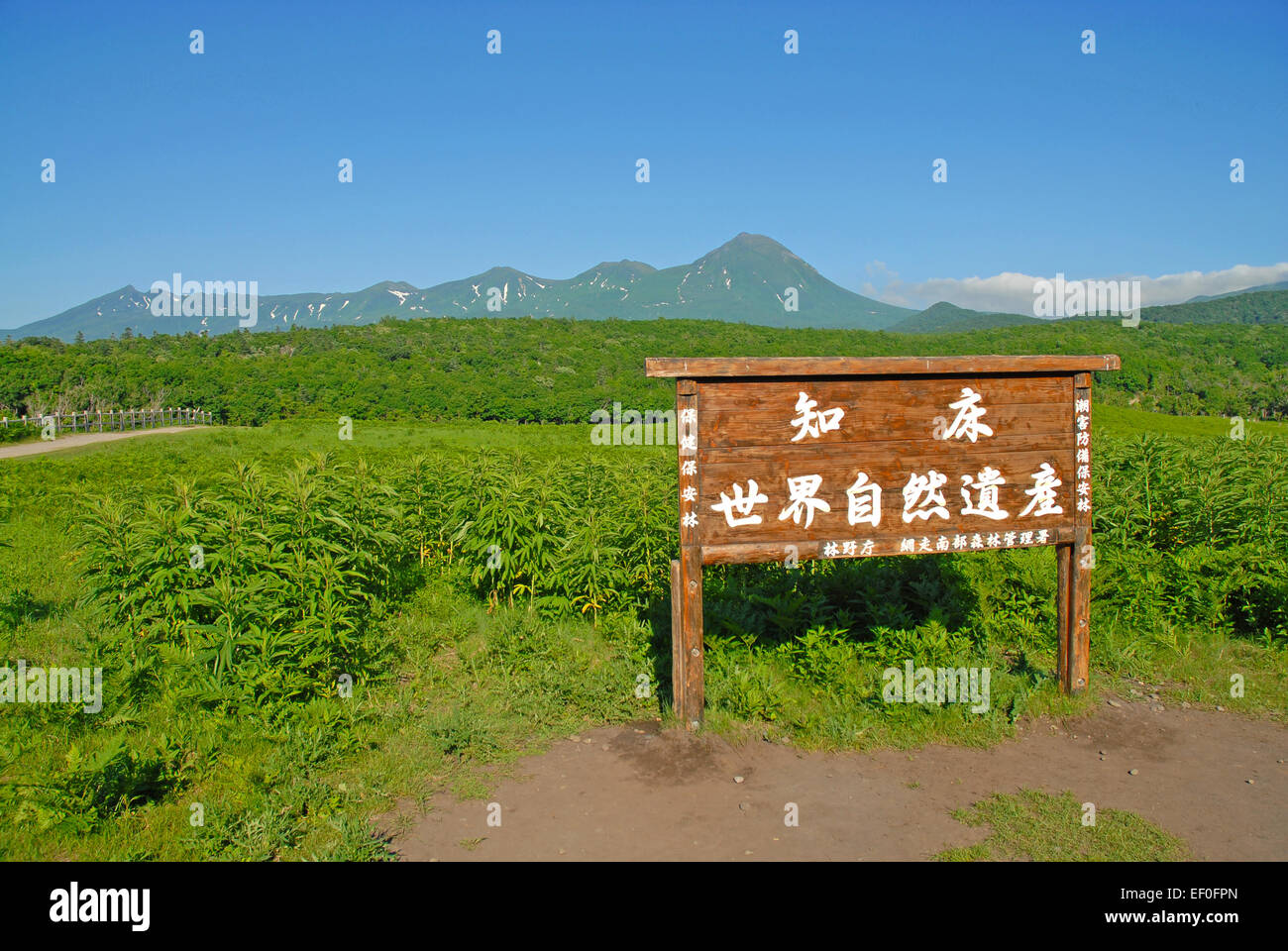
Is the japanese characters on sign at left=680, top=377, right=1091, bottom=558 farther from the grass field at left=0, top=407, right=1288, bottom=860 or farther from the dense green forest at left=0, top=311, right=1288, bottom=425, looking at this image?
the dense green forest at left=0, top=311, right=1288, bottom=425

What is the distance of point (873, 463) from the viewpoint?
523cm

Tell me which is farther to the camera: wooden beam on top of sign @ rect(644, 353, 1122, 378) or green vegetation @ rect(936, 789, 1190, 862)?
wooden beam on top of sign @ rect(644, 353, 1122, 378)

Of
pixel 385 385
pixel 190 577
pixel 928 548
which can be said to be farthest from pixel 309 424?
pixel 928 548

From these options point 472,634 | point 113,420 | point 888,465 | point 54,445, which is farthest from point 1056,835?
point 113,420

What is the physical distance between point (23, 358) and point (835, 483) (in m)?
66.3

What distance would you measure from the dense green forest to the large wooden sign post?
51721mm

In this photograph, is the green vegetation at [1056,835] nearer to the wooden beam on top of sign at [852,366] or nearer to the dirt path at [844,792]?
the dirt path at [844,792]

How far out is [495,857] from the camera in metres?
3.85

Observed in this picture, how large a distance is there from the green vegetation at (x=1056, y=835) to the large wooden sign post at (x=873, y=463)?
5.29 feet

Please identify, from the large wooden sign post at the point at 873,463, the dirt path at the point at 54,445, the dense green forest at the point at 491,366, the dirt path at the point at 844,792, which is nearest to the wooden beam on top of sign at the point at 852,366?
the large wooden sign post at the point at 873,463

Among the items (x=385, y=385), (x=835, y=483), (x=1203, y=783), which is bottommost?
(x=1203, y=783)

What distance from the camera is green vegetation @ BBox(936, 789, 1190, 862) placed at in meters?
3.86

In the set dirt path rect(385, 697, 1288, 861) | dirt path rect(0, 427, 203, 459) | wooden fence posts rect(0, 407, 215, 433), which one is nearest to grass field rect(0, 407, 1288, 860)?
dirt path rect(385, 697, 1288, 861)
